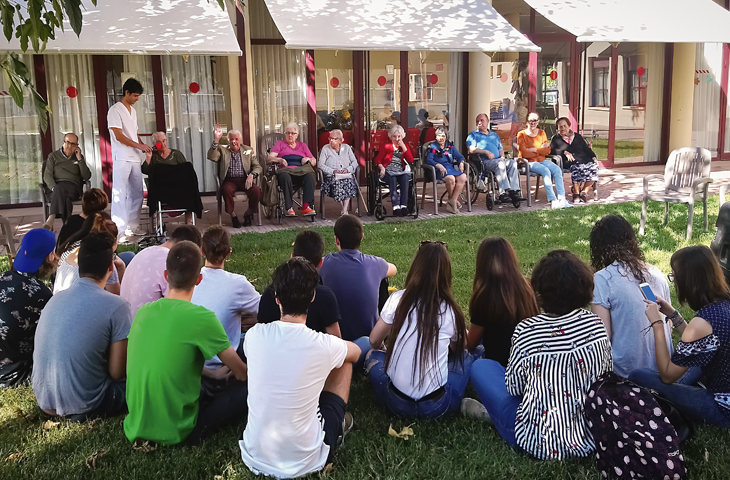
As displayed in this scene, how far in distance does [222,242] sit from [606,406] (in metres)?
2.15

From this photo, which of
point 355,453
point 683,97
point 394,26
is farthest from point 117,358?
point 683,97

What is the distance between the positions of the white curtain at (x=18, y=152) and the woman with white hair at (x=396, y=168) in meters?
4.82

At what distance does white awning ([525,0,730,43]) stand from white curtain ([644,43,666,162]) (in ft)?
7.76

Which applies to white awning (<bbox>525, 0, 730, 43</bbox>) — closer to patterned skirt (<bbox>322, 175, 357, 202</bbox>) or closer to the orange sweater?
the orange sweater

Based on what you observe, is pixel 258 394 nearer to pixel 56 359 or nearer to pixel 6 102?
pixel 56 359

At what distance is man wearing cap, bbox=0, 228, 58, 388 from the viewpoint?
155 inches

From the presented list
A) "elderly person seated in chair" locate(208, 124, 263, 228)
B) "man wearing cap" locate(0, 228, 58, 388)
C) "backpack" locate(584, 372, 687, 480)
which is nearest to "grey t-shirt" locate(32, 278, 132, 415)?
"man wearing cap" locate(0, 228, 58, 388)

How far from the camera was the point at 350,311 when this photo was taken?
4.29 meters

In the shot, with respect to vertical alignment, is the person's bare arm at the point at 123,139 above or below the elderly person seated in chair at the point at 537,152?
above

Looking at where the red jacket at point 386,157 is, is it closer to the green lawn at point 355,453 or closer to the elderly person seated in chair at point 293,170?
the elderly person seated in chair at point 293,170

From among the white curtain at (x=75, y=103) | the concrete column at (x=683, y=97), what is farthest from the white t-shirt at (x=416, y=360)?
the concrete column at (x=683, y=97)

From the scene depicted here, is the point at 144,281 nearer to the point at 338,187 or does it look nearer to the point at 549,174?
the point at 338,187

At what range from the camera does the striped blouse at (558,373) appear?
10.0ft

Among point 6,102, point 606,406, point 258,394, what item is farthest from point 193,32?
point 606,406
